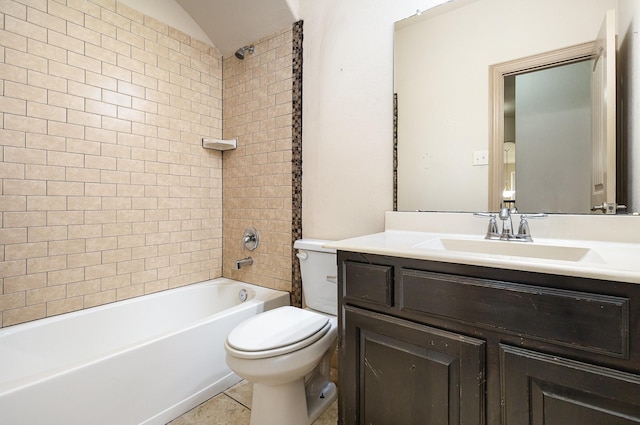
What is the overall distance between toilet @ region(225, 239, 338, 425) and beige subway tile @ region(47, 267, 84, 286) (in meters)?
1.07

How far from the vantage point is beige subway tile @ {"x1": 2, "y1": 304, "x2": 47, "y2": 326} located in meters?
1.46

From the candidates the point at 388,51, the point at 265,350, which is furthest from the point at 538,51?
the point at 265,350

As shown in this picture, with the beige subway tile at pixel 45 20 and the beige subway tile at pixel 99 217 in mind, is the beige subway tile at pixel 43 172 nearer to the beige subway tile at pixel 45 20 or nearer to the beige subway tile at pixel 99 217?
the beige subway tile at pixel 99 217

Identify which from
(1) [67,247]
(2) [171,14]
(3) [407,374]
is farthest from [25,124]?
(3) [407,374]

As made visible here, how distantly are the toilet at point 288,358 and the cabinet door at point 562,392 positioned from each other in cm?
70

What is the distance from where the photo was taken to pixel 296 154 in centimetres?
195

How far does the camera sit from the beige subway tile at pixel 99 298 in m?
1.72

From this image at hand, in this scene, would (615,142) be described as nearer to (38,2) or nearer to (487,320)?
(487,320)

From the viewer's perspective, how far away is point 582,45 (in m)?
1.16

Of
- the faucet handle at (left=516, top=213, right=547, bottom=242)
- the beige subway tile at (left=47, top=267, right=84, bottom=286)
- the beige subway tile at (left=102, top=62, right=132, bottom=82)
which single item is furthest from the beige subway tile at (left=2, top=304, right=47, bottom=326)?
the faucet handle at (left=516, top=213, right=547, bottom=242)

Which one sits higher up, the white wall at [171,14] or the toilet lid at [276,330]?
the white wall at [171,14]

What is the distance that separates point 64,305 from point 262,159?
141cm

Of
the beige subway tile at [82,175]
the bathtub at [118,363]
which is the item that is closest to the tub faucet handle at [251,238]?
the bathtub at [118,363]

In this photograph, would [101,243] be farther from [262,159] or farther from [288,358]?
[288,358]
